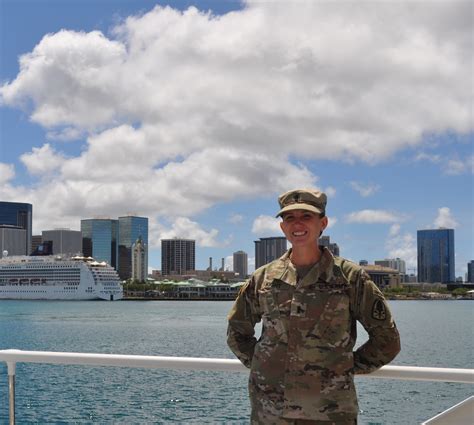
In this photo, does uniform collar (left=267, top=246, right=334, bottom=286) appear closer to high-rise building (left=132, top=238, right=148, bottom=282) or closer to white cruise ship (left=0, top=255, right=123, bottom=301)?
white cruise ship (left=0, top=255, right=123, bottom=301)

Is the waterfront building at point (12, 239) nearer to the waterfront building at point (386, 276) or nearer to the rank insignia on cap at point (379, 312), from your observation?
the waterfront building at point (386, 276)

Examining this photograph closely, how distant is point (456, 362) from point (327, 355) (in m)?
25.0

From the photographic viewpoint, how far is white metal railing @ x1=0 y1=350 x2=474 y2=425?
2.45 metres

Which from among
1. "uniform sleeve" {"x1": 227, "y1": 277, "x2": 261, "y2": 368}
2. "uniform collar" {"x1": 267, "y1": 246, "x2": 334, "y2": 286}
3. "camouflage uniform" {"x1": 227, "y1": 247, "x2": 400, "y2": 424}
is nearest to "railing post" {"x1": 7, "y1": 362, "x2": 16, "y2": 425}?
"uniform sleeve" {"x1": 227, "y1": 277, "x2": 261, "y2": 368}

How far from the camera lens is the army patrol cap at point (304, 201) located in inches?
94.6

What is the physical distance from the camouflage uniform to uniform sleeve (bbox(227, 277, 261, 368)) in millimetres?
103

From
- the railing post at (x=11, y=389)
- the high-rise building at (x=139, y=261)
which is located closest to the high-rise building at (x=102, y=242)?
the high-rise building at (x=139, y=261)

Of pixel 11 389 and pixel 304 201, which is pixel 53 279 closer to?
pixel 11 389

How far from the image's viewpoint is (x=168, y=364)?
2.78m

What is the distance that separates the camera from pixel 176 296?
131 metres

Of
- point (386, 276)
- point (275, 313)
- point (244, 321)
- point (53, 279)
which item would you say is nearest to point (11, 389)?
point (244, 321)

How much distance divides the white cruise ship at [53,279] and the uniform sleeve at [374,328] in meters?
110

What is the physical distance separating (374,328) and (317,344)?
8.6 inches

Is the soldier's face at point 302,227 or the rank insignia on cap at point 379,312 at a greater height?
the soldier's face at point 302,227
